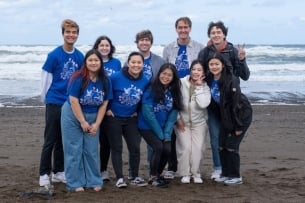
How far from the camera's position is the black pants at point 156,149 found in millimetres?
6082

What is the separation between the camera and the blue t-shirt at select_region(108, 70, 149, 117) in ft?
19.5

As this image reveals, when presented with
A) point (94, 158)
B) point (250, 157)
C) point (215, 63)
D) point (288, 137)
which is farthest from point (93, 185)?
point (288, 137)

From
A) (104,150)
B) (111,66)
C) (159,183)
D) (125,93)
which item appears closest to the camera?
(125,93)

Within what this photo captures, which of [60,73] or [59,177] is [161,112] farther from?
[59,177]

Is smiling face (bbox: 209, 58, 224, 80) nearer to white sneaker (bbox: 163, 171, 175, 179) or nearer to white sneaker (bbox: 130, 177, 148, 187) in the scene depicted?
white sneaker (bbox: 163, 171, 175, 179)

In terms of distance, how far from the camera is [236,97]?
6043mm

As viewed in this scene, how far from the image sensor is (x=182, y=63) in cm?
654

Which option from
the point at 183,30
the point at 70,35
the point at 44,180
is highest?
the point at 183,30

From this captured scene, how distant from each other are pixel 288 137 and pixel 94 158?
5.60 m

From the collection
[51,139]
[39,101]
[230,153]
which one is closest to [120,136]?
[51,139]

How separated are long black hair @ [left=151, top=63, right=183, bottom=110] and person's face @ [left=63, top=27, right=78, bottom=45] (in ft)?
3.56

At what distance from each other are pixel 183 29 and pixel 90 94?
1.53 metres

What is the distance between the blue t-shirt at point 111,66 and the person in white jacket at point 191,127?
85 cm

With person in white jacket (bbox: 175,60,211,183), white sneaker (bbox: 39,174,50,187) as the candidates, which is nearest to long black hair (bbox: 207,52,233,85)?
person in white jacket (bbox: 175,60,211,183)
